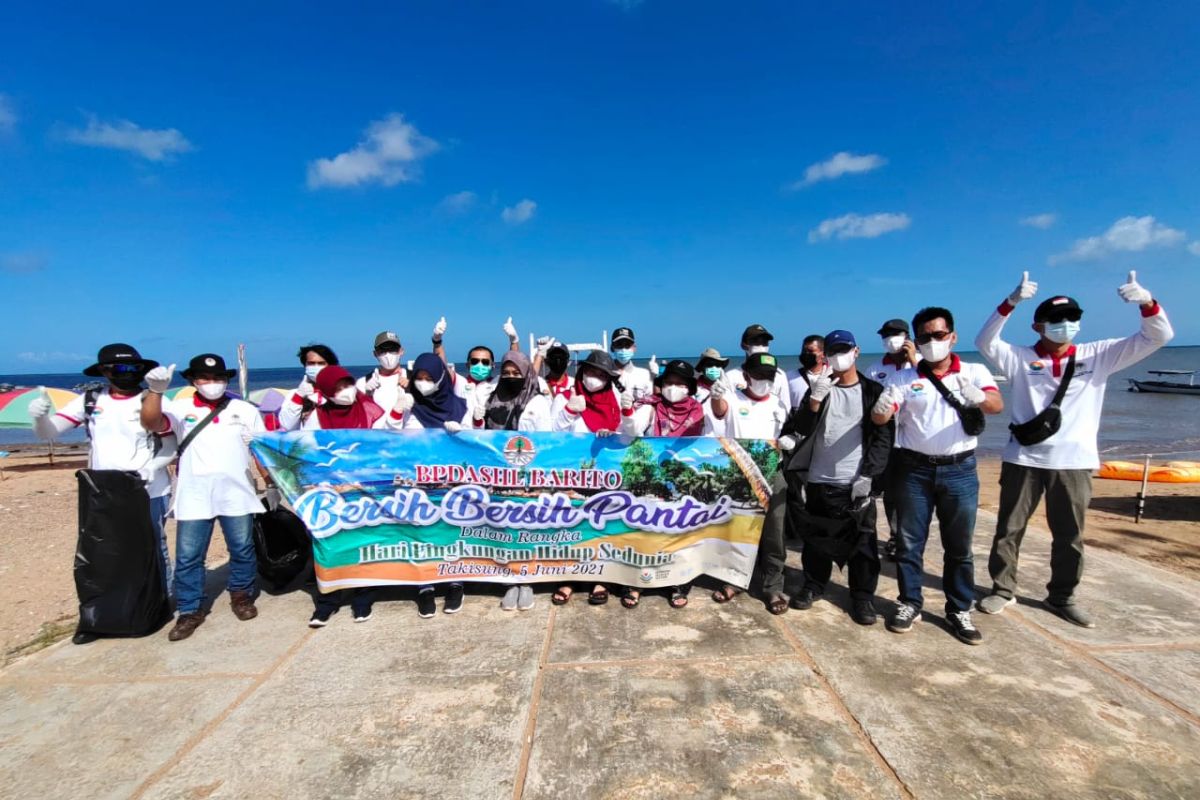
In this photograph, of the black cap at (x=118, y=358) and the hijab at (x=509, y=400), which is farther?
the hijab at (x=509, y=400)

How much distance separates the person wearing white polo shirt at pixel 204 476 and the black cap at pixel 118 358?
0.68 ft

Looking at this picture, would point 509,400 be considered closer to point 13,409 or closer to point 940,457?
point 940,457

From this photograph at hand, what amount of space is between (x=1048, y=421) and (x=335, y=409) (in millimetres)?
5059

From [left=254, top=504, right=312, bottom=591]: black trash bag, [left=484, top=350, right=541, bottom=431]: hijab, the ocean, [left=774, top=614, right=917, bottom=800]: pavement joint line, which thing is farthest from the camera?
the ocean

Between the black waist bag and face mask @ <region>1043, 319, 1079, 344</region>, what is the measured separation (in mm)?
167

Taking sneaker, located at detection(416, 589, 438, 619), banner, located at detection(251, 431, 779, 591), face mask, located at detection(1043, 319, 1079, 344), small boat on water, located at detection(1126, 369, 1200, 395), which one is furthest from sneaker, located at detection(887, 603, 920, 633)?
small boat on water, located at detection(1126, 369, 1200, 395)

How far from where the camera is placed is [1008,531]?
12.1 ft

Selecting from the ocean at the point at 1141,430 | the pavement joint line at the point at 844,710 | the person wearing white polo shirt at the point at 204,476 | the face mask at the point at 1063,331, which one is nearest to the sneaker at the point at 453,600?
the person wearing white polo shirt at the point at 204,476

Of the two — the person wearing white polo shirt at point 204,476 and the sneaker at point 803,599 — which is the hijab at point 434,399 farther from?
the sneaker at point 803,599

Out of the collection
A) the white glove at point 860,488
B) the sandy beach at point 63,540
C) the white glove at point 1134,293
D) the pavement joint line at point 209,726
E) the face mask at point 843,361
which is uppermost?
the white glove at point 1134,293

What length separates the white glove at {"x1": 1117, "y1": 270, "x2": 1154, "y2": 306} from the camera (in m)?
3.32

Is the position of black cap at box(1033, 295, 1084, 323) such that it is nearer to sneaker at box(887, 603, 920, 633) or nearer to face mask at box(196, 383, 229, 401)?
sneaker at box(887, 603, 920, 633)

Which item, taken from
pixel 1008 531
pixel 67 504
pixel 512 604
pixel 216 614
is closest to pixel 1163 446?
pixel 1008 531

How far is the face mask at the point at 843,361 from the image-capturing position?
137 inches
